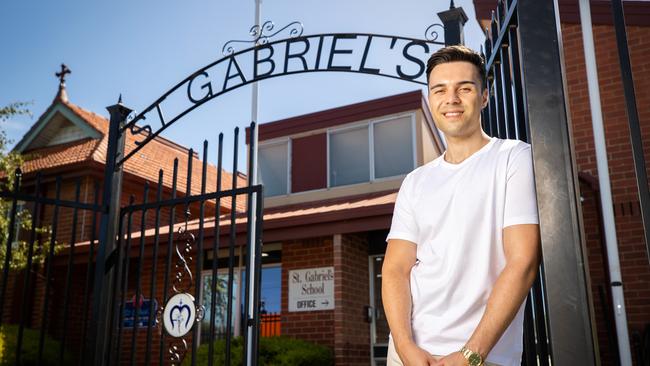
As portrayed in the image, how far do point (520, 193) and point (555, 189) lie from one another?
114 millimetres

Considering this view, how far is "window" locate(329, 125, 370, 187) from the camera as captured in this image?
42.8 feet

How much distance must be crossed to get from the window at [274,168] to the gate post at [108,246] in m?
8.40

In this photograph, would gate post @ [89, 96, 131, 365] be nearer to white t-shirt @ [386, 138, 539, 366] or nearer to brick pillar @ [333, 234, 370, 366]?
white t-shirt @ [386, 138, 539, 366]

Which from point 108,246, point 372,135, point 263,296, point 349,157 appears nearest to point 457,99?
point 108,246

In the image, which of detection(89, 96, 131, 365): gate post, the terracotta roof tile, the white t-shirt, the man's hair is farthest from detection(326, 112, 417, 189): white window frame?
the white t-shirt

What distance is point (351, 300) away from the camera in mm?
10641

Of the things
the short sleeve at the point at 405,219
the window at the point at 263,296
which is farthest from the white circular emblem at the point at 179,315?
the window at the point at 263,296

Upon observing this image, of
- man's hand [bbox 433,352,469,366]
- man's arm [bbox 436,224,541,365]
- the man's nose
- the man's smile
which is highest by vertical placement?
the man's nose

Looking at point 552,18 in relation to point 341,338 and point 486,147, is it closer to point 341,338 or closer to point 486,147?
point 486,147

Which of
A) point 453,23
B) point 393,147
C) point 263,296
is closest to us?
point 453,23

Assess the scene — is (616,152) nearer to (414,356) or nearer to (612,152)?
(612,152)

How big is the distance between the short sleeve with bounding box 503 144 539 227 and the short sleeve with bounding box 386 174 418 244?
40 cm

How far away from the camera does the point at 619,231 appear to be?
24.2 ft

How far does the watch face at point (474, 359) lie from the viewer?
1777 millimetres
